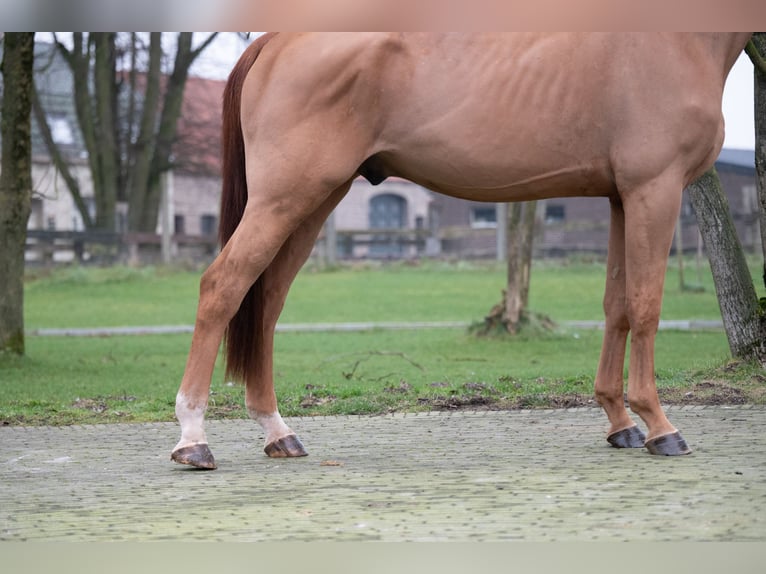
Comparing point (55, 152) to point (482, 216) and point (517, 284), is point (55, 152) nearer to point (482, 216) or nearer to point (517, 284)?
point (517, 284)

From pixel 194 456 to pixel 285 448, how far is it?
65 cm

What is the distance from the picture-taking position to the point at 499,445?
6383 mm

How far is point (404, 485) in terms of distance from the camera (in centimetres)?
514

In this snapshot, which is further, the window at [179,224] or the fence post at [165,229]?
the window at [179,224]

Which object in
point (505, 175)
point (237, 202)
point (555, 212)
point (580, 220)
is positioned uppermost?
point (555, 212)

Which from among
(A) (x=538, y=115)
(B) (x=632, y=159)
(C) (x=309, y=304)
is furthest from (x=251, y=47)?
(C) (x=309, y=304)

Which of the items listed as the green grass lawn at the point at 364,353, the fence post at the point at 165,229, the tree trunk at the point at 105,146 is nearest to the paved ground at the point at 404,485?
the green grass lawn at the point at 364,353

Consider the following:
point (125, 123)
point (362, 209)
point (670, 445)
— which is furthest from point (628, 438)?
point (362, 209)

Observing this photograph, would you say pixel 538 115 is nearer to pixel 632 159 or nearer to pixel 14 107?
pixel 632 159

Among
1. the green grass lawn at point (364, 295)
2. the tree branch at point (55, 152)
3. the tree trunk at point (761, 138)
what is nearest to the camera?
the tree trunk at point (761, 138)

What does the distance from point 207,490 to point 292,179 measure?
5.27ft

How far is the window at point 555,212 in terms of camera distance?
42.5 meters

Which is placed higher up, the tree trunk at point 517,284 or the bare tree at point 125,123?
the bare tree at point 125,123

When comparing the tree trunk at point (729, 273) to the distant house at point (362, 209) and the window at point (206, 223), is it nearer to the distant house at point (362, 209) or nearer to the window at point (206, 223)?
the distant house at point (362, 209)
